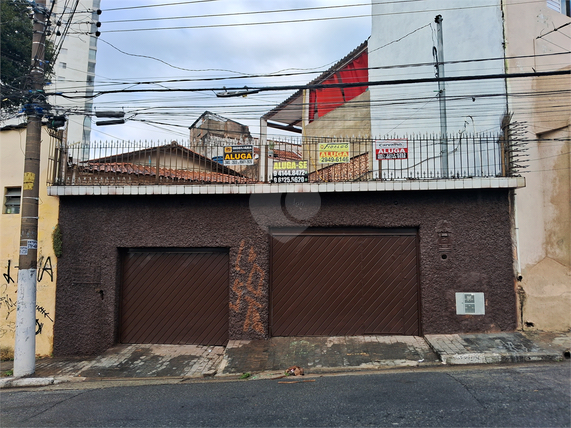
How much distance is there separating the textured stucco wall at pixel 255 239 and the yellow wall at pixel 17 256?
0.22 metres

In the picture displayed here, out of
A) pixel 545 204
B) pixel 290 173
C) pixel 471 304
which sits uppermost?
pixel 290 173

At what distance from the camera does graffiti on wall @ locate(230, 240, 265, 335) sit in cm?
802

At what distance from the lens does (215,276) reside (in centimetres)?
839

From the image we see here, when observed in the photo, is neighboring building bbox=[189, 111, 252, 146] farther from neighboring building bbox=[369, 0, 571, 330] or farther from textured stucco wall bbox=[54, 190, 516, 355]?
textured stucco wall bbox=[54, 190, 516, 355]

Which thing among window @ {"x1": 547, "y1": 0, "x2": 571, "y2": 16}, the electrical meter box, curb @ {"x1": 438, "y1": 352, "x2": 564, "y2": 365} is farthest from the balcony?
window @ {"x1": 547, "y1": 0, "x2": 571, "y2": 16}

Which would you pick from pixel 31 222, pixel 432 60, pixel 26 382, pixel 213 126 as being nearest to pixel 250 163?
pixel 31 222

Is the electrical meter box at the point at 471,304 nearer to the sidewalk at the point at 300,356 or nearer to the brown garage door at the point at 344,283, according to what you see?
the sidewalk at the point at 300,356

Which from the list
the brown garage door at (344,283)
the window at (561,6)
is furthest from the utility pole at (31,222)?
the window at (561,6)

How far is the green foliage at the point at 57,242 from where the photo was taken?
27.2 ft

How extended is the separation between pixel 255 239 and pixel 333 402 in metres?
3.90

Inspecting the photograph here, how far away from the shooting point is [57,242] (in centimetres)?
832

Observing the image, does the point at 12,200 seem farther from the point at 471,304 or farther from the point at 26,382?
the point at 471,304

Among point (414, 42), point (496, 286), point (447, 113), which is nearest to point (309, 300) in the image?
point (496, 286)

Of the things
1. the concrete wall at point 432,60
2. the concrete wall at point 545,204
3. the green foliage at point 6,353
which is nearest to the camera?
the concrete wall at point 545,204
